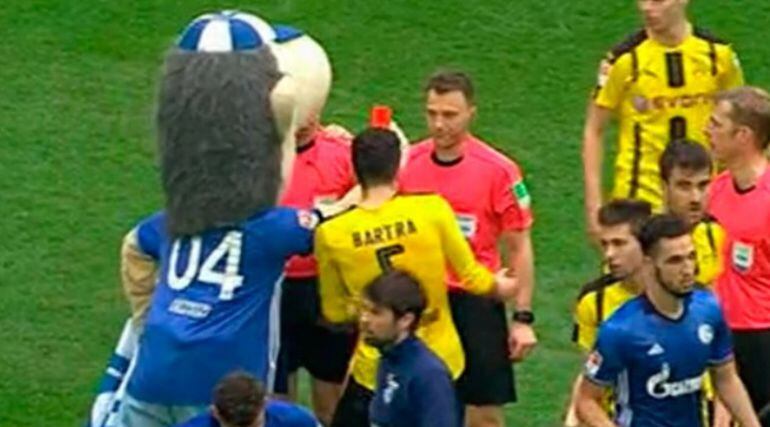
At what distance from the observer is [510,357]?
8.80 m

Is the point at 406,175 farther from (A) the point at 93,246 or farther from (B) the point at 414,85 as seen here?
(B) the point at 414,85

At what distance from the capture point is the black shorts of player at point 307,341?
880cm

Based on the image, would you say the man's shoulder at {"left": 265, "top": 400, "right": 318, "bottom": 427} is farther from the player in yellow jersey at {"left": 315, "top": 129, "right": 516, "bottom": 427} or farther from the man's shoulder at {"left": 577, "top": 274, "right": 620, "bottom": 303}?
the man's shoulder at {"left": 577, "top": 274, "right": 620, "bottom": 303}

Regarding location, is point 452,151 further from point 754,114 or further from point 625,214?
point 754,114

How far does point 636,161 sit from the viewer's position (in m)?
9.55

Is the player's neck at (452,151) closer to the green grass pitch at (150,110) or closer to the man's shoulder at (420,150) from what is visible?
the man's shoulder at (420,150)

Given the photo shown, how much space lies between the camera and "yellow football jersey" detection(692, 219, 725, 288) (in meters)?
8.17

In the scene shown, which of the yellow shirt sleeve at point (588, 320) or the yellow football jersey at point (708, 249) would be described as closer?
the yellow shirt sleeve at point (588, 320)

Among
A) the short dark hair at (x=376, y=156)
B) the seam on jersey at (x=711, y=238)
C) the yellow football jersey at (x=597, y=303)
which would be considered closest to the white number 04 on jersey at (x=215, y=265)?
the short dark hair at (x=376, y=156)

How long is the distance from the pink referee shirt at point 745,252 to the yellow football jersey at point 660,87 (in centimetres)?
85

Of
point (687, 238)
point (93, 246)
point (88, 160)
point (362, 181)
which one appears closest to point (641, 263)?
point (687, 238)

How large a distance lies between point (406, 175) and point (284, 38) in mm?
1048

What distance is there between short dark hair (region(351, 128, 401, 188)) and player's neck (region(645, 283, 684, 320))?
0.91 meters

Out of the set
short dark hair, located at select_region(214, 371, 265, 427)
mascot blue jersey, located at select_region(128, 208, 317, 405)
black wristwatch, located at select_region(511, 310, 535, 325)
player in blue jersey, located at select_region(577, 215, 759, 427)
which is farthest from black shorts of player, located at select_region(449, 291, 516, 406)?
short dark hair, located at select_region(214, 371, 265, 427)
